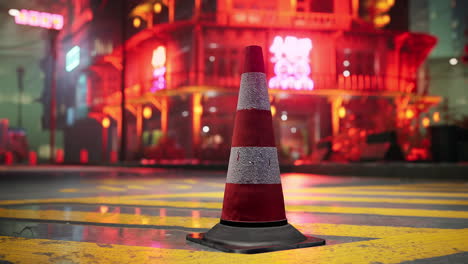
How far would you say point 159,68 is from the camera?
31.1 metres

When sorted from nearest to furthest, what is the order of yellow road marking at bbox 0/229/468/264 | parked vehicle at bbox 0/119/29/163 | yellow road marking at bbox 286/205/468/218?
1. yellow road marking at bbox 0/229/468/264
2. yellow road marking at bbox 286/205/468/218
3. parked vehicle at bbox 0/119/29/163

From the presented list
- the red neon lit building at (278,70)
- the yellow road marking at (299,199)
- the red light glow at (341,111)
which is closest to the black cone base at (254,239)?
the yellow road marking at (299,199)

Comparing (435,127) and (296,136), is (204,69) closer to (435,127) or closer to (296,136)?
(296,136)

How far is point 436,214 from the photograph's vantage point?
618 centimetres

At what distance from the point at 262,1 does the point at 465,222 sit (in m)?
26.0

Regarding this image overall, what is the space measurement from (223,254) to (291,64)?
25.8 m

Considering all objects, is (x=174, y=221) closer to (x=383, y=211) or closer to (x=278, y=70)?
(x=383, y=211)

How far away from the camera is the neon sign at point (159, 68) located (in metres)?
30.4

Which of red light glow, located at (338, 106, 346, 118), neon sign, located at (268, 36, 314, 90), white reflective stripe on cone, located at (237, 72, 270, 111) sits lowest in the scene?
white reflective stripe on cone, located at (237, 72, 270, 111)

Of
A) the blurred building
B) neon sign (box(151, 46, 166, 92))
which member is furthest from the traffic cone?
the blurred building

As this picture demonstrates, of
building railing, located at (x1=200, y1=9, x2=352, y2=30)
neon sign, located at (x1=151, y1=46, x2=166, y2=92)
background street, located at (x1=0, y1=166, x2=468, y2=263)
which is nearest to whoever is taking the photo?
background street, located at (x1=0, y1=166, x2=468, y2=263)

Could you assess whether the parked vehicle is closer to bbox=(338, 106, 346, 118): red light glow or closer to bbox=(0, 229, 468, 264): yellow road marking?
bbox=(338, 106, 346, 118): red light glow

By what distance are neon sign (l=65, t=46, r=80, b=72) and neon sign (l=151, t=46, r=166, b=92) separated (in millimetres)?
16495

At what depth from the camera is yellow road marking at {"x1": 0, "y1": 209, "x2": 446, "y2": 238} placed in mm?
4819
